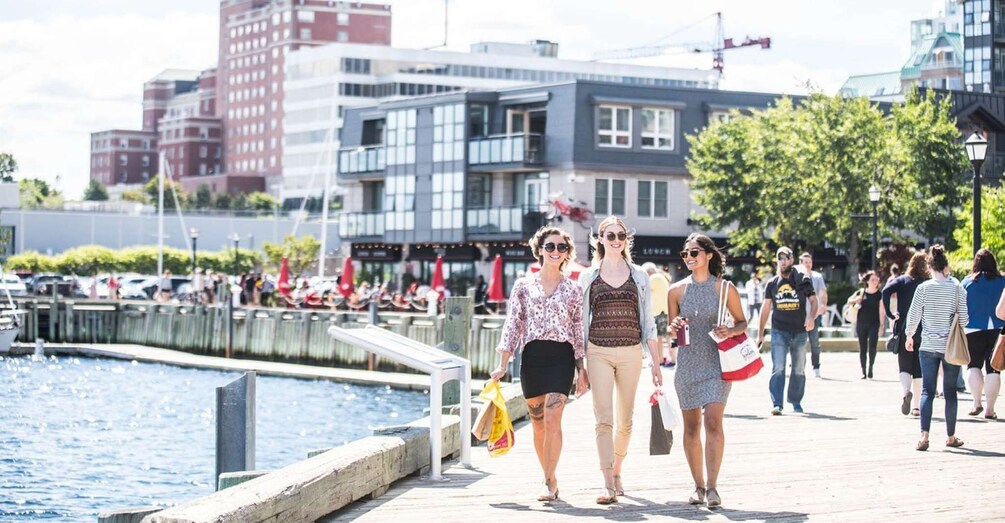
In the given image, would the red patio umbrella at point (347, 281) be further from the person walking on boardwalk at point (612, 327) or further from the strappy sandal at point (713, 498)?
the strappy sandal at point (713, 498)

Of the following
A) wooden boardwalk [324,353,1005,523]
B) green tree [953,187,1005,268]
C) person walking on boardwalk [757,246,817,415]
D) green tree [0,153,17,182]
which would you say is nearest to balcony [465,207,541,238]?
green tree [953,187,1005,268]

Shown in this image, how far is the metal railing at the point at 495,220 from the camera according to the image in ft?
200

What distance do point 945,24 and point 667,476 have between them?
183601mm

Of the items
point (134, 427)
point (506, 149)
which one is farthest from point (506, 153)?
point (134, 427)

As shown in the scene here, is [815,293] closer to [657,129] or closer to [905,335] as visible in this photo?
[905,335]

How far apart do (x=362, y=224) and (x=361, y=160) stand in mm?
2956

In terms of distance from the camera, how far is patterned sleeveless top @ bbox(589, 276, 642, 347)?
36.6 ft

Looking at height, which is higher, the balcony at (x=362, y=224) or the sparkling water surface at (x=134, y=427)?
the balcony at (x=362, y=224)

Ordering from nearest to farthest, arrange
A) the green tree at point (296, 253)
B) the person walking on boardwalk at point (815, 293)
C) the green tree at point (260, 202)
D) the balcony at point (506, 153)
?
the person walking on boardwalk at point (815, 293) < the balcony at point (506, 153) < the green tree at point (296, 253) < the green tree at point (260, 202)

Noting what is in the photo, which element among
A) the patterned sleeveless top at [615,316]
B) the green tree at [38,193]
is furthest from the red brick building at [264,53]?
the patterned sleeveless top at [615,316]

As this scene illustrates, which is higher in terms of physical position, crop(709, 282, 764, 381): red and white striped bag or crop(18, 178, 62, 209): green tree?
crop(18, 178, 62, 209): green tree

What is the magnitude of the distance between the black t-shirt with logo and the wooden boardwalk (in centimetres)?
110

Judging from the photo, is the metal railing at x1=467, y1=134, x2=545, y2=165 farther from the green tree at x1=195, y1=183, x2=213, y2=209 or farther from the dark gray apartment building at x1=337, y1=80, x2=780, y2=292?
the green tree at x1=195, y1=183, x2=213, y2=209

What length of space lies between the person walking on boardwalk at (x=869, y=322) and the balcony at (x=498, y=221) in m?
35.2
